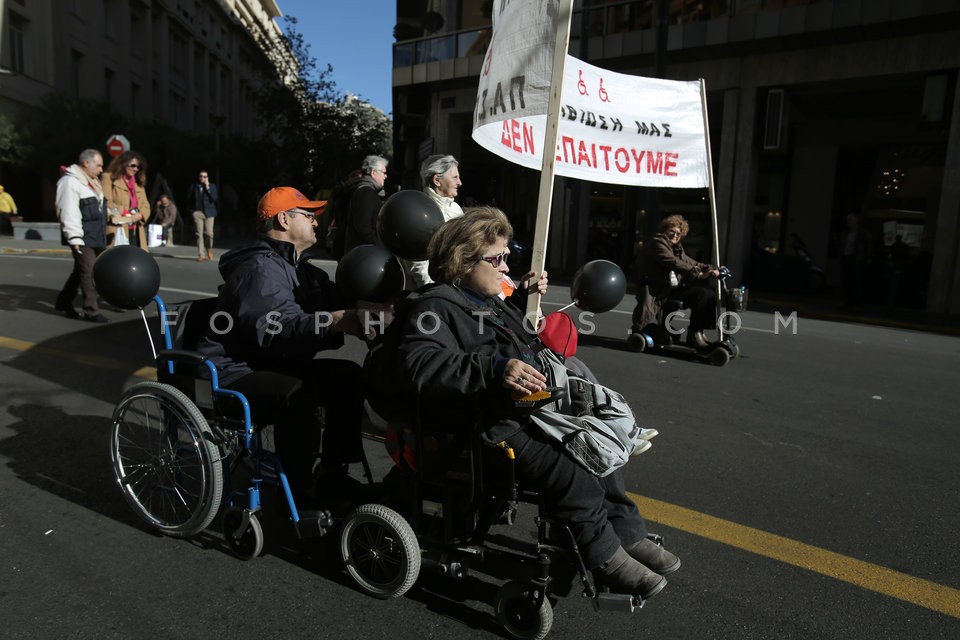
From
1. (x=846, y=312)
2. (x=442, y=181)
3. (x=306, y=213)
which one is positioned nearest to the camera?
(x=306, y=213)

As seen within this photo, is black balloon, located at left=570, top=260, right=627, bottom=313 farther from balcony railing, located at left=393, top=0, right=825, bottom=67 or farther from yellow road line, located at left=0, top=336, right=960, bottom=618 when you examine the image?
balcony railing, located at left=393, top=0, right=825, bottom=67

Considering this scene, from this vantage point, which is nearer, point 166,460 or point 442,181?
point 166,460

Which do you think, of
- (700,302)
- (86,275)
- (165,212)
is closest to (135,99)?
(165,212)

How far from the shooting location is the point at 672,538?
3.07 meters

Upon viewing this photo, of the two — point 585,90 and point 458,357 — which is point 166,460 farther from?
point 585,90

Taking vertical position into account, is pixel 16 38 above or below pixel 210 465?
above

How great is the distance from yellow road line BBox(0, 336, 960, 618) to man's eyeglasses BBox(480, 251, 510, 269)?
151 cm

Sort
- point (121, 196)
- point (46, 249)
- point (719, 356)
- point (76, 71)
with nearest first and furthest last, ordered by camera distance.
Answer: point (719, 356), point (121, 196), point (46, 249), point (76, 71)

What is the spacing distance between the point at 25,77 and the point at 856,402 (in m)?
31.1

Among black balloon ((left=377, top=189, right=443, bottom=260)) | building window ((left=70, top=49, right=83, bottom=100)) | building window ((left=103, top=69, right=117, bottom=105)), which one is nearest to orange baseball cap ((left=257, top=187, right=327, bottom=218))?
black balloon ((left=377, top=189, right=443, bottom=260))

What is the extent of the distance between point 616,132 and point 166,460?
3.91 meters

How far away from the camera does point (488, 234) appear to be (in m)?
2.54

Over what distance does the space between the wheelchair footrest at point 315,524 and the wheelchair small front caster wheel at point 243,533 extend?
19cm

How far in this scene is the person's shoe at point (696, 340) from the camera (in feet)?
23.1
